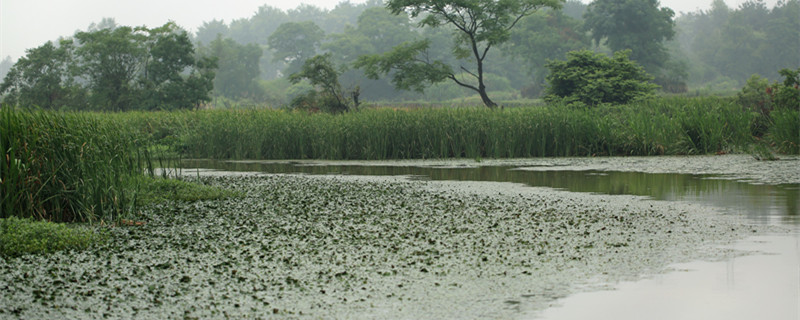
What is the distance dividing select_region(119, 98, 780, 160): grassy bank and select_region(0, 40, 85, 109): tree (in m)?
26.1

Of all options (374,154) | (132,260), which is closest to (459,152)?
(374,154)

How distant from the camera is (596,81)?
2386cm

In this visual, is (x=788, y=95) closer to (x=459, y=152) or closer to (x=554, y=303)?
(x=459, y=152)

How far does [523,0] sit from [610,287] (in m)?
28.0

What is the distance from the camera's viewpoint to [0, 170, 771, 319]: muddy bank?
4250 millimetres

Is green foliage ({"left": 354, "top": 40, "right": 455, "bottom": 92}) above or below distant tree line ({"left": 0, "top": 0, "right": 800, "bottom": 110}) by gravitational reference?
below

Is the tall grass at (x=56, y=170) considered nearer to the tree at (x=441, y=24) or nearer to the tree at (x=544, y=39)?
the tree at (x=441, y=24)

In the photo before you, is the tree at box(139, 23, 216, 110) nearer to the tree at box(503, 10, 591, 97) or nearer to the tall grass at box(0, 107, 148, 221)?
the tree at box(503, 10, 591, 97)

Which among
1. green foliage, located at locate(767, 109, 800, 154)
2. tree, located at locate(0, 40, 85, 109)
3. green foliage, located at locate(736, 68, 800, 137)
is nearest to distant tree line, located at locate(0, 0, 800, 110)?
tree, located at locate(0, 40, 85, 109)

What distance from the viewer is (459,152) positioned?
16.8 meters

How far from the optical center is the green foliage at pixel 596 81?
23.8m

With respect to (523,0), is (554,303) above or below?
below

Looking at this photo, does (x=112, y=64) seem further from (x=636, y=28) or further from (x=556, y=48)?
(x=636, y=28)

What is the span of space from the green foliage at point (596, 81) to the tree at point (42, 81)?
2787cm
